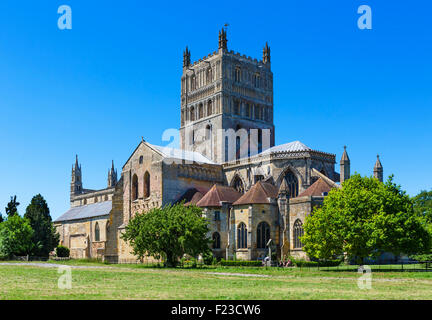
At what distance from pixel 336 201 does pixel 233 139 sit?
4002 cm

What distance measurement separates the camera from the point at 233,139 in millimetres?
78875

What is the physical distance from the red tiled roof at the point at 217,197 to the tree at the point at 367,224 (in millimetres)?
18569

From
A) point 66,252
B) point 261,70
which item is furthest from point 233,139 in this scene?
point 66,252

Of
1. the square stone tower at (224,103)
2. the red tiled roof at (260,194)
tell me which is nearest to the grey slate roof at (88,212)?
the square stone tower at (224,103)

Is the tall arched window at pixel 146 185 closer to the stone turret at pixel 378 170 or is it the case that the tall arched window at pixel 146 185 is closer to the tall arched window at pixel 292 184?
the tall arched window at pixel 292 184

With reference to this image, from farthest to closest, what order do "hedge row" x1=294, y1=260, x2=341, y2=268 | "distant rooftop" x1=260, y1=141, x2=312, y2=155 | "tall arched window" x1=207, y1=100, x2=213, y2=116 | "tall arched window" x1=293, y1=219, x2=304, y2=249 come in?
"tall arched window" x1=207, y1=100, x2=213, y2=116 < "distant rooftop" x1=260, y1=141, x2=312, y2=155 < "tall arched window" x1=293, y1=219, x2=304, y2=249 < "hedge row" x1=294, y1=260, x2=341, y2=268

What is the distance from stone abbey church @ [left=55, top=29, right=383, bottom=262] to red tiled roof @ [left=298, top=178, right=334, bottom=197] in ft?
0.39

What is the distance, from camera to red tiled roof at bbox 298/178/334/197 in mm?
53531

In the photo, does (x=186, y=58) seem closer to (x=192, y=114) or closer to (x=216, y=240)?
(x=192, y=114)

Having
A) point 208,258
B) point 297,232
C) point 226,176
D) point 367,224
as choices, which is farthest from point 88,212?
point 367,224

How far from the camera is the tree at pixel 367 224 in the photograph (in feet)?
120

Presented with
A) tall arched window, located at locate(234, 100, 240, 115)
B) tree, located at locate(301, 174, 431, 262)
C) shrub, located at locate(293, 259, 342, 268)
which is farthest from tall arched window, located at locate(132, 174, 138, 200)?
tree, located at locate(301, 174, 431, 262)

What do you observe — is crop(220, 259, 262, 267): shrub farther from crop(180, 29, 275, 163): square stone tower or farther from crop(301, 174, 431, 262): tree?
crop(180, 29, 275, 163): square stone tower
